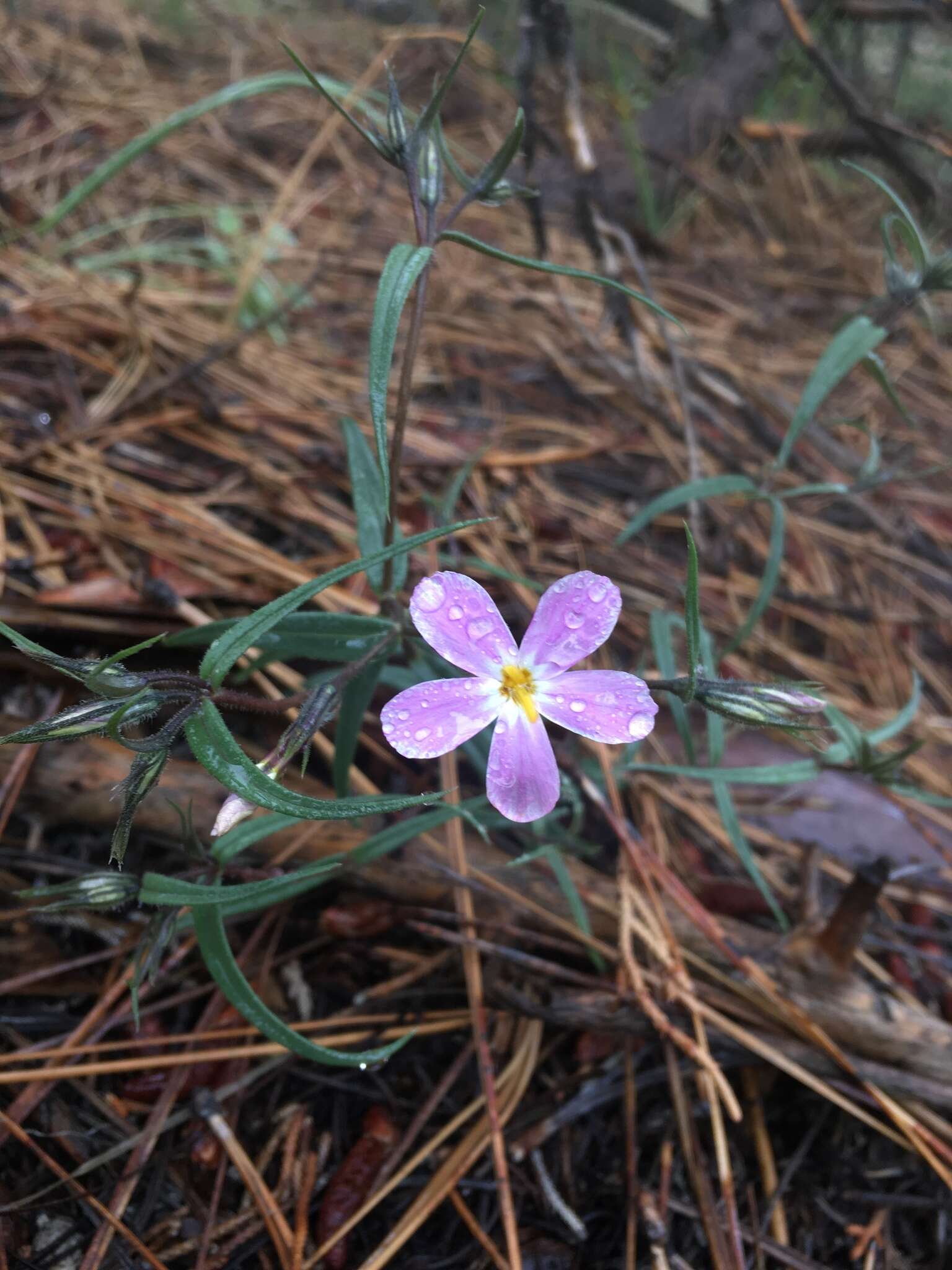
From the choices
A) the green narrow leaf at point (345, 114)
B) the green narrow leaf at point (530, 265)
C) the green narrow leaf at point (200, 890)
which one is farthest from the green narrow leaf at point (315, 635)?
the green narrow leaf at point (345, 114)

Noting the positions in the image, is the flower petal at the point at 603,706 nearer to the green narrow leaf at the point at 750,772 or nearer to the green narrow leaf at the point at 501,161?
the green narrow leaf at the point at 750,772

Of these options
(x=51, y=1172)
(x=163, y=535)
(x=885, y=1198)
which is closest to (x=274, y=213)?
(x=163, y=535)

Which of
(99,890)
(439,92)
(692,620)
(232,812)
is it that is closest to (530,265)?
(439,92)

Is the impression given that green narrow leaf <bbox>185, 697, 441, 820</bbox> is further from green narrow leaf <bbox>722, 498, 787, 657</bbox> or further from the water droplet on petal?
green narrow leaf <bbox>722, 498, 787, 657</bbox>

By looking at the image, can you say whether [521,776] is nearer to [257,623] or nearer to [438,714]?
[438,714]

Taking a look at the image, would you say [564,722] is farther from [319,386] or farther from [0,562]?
[319,386]
